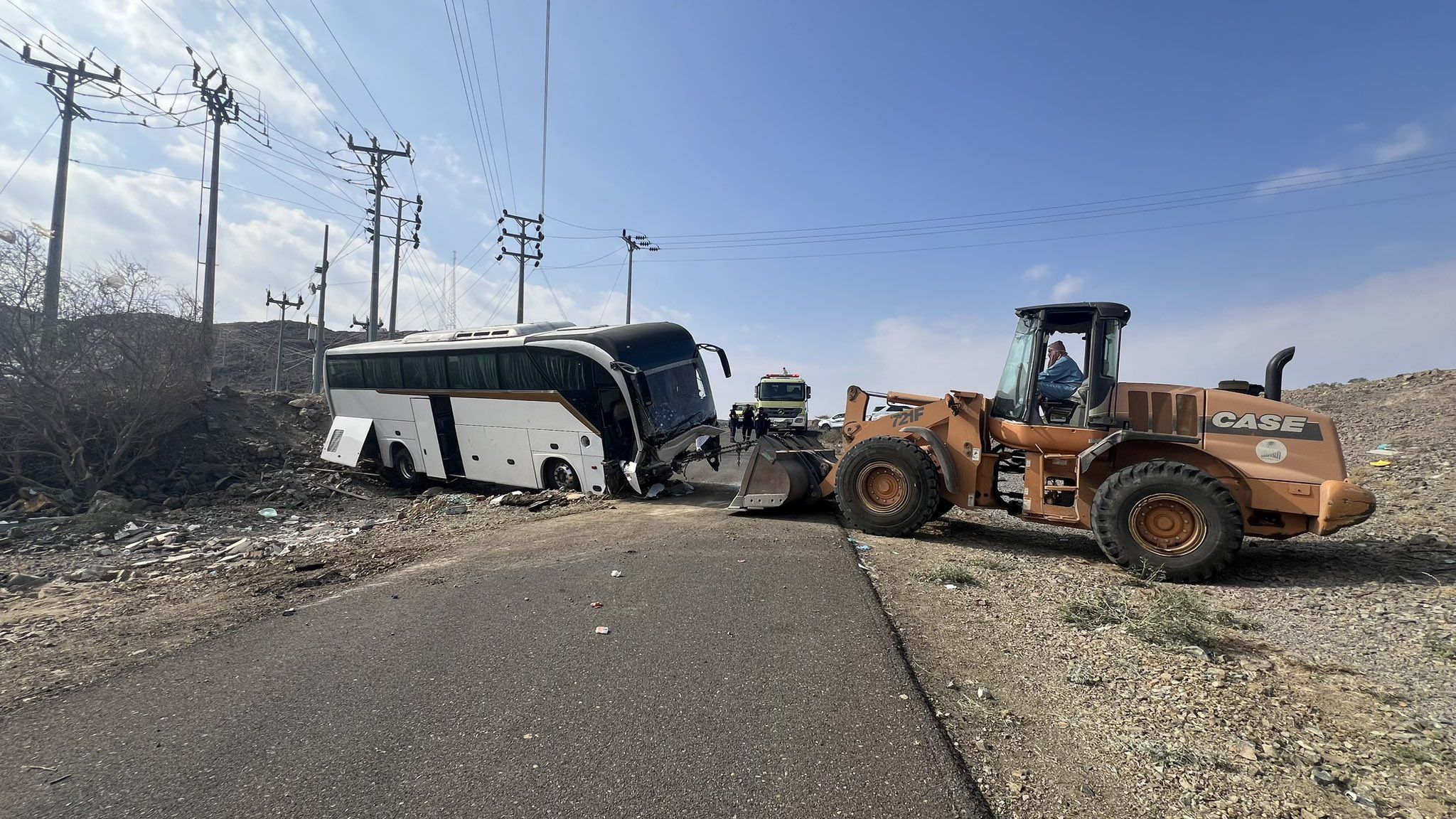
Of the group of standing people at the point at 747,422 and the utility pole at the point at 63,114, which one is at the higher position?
the utility pole at the point at 63,114

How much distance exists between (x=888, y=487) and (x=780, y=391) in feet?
55.4

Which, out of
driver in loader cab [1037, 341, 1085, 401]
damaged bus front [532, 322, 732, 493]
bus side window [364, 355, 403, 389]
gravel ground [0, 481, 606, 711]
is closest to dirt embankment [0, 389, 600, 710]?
gravel ground [0, 481, 606, 711]

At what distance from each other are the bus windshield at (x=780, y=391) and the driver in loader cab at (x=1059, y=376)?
17.1 meters

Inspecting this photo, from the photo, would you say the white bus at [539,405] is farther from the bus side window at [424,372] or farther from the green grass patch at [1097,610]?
the green grass patch at [1097,610]

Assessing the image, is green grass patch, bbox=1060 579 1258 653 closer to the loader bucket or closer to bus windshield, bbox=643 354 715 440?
the loader bucket

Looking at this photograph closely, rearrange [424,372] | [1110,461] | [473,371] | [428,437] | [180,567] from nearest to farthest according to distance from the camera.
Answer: [1110,461] < [180,567] < [473,371] < [424,372] < [428,437]

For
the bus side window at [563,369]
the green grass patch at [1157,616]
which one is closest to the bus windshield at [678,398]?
the bus side window at [563,369]

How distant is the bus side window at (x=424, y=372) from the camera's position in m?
12.3

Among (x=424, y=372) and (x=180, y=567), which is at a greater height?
(x=424, y=372)

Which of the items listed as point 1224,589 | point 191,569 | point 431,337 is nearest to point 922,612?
point 1224,589

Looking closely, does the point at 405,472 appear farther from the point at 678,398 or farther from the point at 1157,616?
the point at 1157,616

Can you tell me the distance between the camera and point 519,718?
10.2ft

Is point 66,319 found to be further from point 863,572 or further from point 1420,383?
point 1420,383

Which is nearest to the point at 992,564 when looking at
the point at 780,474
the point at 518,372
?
the point at 780,474
